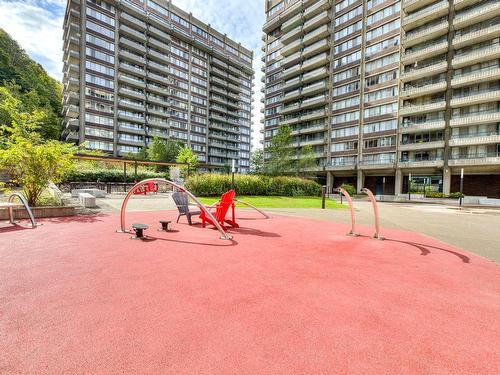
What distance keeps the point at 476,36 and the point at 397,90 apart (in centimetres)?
1119

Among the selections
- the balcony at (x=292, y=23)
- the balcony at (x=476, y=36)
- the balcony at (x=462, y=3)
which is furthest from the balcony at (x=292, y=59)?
the balcony at (x=476, y=36)

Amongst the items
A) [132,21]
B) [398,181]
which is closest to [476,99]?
[398,181]

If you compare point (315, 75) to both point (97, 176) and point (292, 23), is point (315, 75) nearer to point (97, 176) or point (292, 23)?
point (292, 23)

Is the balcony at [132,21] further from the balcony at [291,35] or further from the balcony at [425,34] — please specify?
the balcony at [425,34]

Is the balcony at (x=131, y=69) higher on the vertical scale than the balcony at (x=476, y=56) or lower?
higher

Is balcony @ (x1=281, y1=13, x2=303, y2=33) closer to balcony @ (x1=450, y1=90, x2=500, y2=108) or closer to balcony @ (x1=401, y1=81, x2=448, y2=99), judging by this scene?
balcony @ (x1=401, y1=81, x2=448, y2=99)

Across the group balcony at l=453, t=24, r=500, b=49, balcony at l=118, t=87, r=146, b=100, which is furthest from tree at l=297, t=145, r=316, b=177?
balcony at l=118, t=87, r=146, b=100

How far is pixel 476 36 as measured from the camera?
35969mm

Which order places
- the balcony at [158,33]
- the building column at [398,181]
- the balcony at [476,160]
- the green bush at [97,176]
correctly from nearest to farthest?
the green bush at [97,176] → the balcony at [476,160] → the building column at [398,181] → the balcony at [158,33]

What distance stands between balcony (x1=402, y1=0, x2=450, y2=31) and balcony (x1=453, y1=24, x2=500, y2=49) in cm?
472

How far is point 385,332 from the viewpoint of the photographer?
3080 mm

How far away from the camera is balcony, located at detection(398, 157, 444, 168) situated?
39.1 metres

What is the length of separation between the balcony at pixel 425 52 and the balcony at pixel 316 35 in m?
18.2

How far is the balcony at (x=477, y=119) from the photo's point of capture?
34.7 meters
